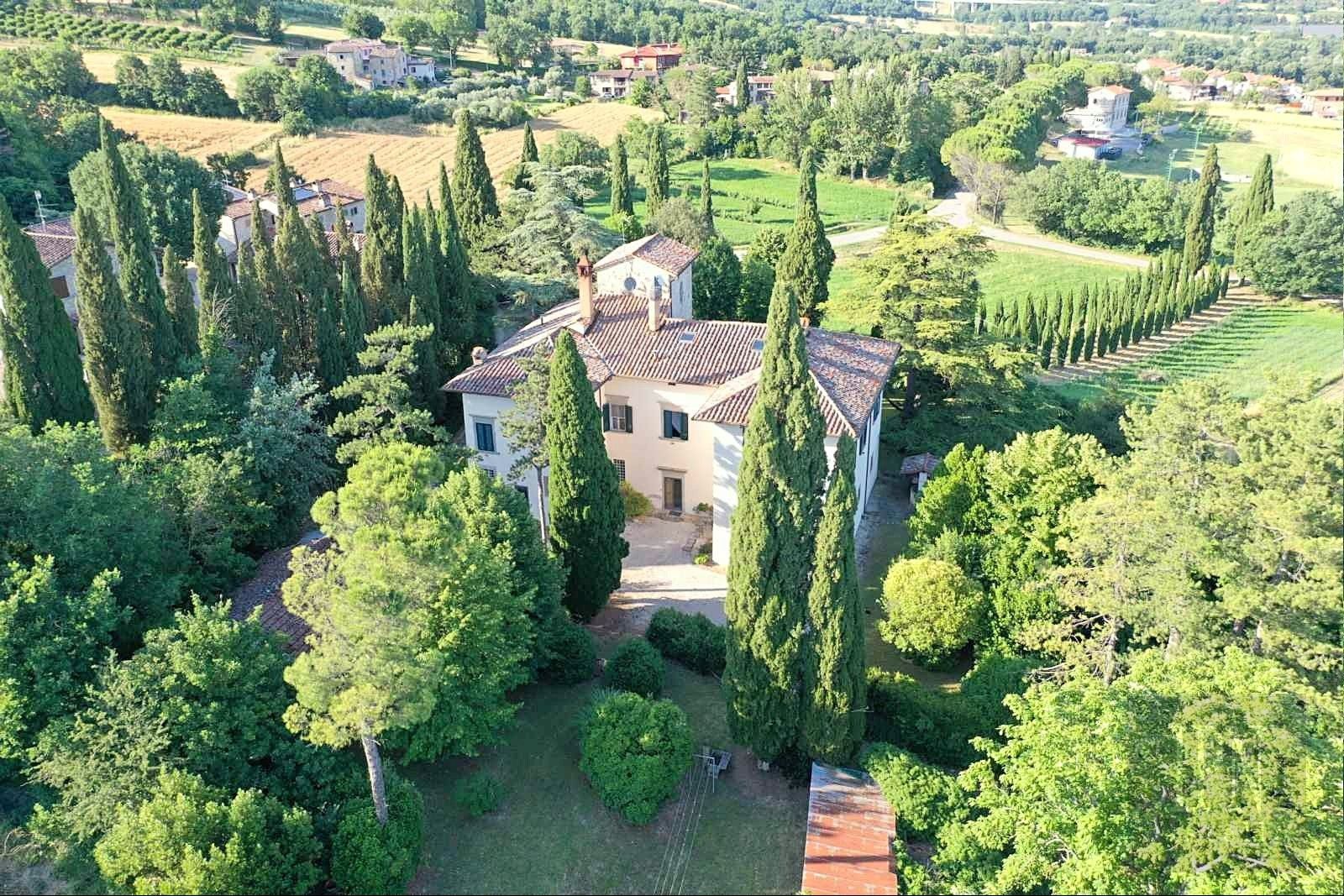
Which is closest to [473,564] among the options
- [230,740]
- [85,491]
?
[230,740]

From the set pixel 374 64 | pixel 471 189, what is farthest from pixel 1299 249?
pixel 374 64

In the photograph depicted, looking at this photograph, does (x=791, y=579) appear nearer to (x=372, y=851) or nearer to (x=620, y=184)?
(x=372, y=851)

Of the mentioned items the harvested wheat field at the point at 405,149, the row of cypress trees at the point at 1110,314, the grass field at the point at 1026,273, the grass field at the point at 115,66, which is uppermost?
the grass field at the point at 115,66

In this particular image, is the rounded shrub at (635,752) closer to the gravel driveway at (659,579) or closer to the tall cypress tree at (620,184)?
the gravel driveway at (659,579)

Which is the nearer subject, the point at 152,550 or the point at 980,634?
the point at 152,550

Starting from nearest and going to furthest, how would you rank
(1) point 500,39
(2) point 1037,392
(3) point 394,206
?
(2) point 1037,392 < (3) point 394,206 < (1) point 500,39

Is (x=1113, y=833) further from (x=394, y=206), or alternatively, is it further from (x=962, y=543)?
(x=394, y=206)

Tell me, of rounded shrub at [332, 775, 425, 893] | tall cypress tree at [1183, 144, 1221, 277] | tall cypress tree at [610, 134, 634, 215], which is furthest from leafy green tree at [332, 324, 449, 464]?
tall cypress tree at [1183, 144, 1221, 277]

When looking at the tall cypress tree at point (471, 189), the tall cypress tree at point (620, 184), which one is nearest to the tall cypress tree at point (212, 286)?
the tall cypress tree at point (471, 189)
